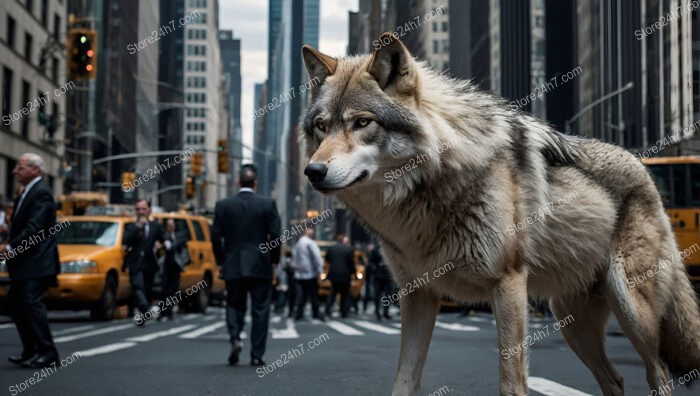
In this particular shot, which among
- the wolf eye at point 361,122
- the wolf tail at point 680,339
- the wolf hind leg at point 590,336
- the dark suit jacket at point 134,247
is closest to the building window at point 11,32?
the dark suit jacket at point 134,247

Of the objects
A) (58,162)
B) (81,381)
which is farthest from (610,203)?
(58,162)

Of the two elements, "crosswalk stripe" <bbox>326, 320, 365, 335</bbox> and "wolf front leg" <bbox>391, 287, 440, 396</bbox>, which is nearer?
"wolf front leg" <bbox>391, 287, 440, 396</bbox>

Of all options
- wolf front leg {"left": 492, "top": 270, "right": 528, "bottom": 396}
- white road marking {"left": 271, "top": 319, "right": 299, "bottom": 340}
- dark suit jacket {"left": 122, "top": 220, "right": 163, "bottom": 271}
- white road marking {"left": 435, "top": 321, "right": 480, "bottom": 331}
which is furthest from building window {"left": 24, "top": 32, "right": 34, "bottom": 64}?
wolf front leg {"left": 492, "top": 270, "right": 528, "bottom": 396}

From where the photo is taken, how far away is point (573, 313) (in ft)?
19.6

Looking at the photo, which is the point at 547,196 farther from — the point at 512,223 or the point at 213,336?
the point at 213,336

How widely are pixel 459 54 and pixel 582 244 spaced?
119m

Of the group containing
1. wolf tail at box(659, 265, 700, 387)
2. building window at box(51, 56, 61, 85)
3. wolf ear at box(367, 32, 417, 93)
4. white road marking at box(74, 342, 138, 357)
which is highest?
building window at box(51, 56, 61, 85)

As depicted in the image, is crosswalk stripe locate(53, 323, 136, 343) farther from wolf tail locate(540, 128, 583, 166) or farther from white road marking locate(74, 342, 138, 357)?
wolf tail locate(540, 128, 583, 166)

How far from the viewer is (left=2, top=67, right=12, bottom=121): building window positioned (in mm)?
40706

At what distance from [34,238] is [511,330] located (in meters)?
6.27

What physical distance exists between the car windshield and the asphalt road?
315 centimetres

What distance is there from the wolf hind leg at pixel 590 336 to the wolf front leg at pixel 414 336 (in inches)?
41.2

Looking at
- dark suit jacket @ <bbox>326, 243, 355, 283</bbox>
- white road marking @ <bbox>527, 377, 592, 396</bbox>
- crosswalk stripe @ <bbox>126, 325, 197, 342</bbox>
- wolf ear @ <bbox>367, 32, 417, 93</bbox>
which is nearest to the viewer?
wolf ear @ <bbox>367, 32, 417, 93</bbox>

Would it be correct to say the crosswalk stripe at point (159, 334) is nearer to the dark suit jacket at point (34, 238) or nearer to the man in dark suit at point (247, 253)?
the man in dark suit at point (247, 253)
